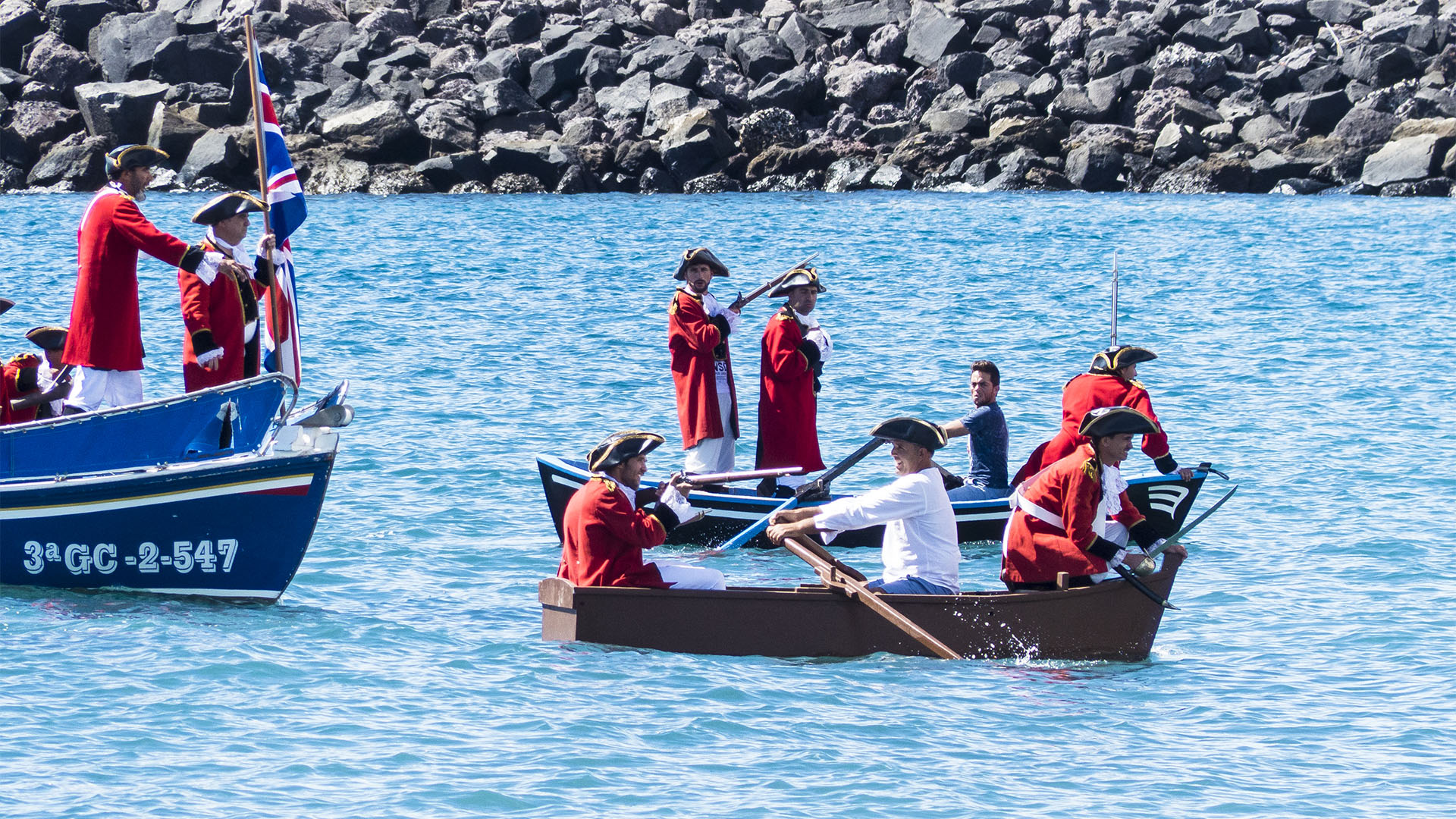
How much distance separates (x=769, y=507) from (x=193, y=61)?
137ft

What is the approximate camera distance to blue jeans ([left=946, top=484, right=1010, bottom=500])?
43.0 feet

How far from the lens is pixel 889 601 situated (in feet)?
31.4

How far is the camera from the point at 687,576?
9945 mm

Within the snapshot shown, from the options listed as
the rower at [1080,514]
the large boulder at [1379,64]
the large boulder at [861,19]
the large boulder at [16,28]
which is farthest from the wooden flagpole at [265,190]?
the large boulder at [16,28]

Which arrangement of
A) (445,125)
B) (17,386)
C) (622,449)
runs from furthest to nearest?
(445,125)
(17,386)
(622,449)

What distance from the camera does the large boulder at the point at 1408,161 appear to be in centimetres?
4503

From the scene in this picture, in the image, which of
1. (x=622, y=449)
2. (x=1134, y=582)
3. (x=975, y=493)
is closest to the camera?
(x=622, y=449)

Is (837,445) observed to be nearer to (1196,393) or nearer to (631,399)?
(631,399)

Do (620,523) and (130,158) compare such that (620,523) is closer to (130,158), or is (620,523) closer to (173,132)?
(130,158)

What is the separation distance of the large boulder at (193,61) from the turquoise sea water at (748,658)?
81.7 feet

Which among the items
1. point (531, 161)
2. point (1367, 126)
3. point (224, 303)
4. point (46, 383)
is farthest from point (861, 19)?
point (224, 303)

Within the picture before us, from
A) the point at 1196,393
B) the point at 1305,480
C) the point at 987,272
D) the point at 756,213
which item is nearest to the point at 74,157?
the point at 756,213

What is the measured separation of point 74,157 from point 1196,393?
3648cm

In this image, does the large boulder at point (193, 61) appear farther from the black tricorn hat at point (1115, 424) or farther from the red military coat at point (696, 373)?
the black tricorn hat at point (1115, 424)
